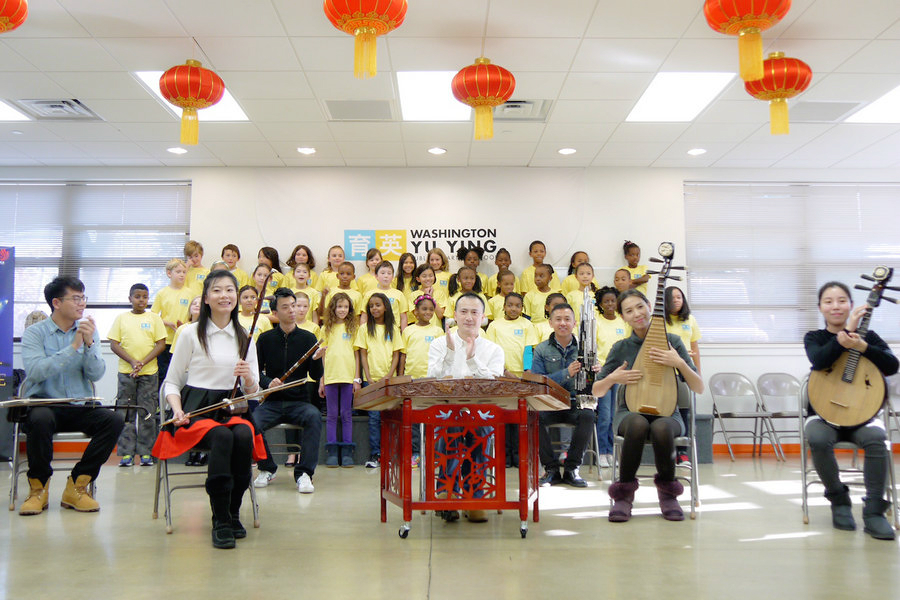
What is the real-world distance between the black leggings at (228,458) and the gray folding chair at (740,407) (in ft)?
16.6

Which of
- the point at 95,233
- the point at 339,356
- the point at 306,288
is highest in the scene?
the point at 95,233

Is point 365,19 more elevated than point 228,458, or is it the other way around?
point 365,19

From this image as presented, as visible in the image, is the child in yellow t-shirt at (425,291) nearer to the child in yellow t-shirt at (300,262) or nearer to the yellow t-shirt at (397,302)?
the yellow t-shirt at (397,302)

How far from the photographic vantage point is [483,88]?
15.9 ft

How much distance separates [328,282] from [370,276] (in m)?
0.47

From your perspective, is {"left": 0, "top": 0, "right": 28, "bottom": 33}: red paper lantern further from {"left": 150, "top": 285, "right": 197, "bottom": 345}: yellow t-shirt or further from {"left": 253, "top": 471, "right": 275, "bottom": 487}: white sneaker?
{"left": 150, "top": 285, "right": 197, "bottom": 345}: yellow t-shirt

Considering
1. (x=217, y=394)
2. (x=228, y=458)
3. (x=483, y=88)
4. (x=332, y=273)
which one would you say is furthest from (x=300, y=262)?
(x=228, y=458)

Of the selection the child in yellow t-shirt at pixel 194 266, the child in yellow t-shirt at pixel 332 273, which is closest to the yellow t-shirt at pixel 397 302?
the child in yellow t-shirt at pixel 332 273

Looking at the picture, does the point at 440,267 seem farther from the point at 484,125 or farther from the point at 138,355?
the point at 138,355

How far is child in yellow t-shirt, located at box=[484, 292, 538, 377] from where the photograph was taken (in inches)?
248

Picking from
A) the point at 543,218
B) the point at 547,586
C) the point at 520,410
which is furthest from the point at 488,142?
the point at 547,586

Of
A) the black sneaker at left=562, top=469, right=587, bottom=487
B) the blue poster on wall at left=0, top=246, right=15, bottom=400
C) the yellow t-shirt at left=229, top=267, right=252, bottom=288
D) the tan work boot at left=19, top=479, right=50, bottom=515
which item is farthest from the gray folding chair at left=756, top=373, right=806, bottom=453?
the blue poster on wall at left=0, top=246, right=15, bottom=400

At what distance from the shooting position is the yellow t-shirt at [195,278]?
25.1 feet

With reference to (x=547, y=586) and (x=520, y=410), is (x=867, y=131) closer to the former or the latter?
(x=520, y=410)
